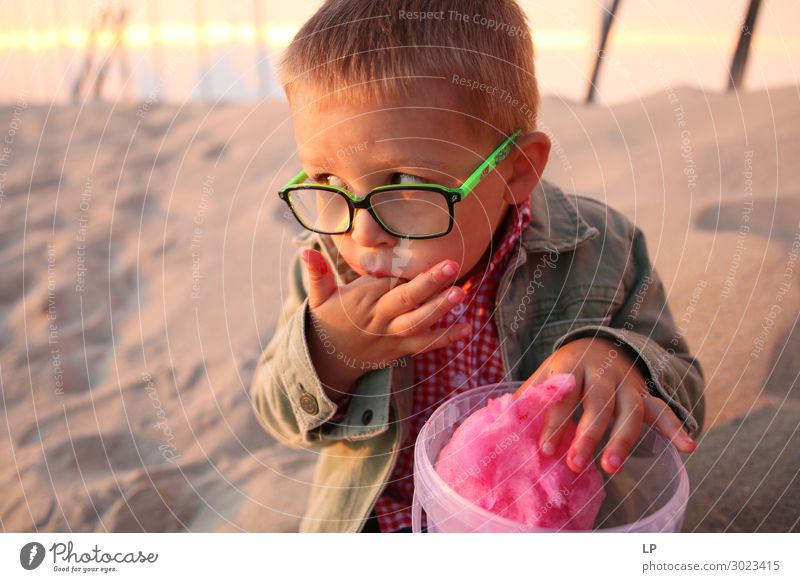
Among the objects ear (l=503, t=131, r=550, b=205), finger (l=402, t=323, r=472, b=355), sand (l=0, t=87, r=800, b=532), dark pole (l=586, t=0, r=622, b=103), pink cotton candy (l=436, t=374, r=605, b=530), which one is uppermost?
dark pole (l=586, t=0, r=622, b=103)

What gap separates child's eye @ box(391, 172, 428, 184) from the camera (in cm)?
63

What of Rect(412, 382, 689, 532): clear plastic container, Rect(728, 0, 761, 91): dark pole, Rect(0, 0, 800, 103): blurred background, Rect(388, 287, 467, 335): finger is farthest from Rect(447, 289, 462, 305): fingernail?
Rect(728, 0, 761, 91): dark pole

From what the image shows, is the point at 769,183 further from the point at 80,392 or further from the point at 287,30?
the point at 80,392

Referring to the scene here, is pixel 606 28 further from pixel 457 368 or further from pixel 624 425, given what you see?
pixel 624 425

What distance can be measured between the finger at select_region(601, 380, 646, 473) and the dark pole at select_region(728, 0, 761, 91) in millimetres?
617

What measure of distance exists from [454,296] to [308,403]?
0.67 ft

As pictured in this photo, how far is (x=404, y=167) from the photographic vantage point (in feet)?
2.03

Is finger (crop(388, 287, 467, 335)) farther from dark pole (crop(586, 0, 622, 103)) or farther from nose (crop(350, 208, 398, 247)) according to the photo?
dark pole (crop(586, 0, 622, 103))

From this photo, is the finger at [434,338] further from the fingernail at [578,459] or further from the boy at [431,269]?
the fingernail at [578,459]

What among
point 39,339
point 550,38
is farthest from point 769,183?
point 39,339

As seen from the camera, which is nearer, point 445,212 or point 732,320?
point 445,212

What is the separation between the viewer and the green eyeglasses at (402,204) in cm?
63
